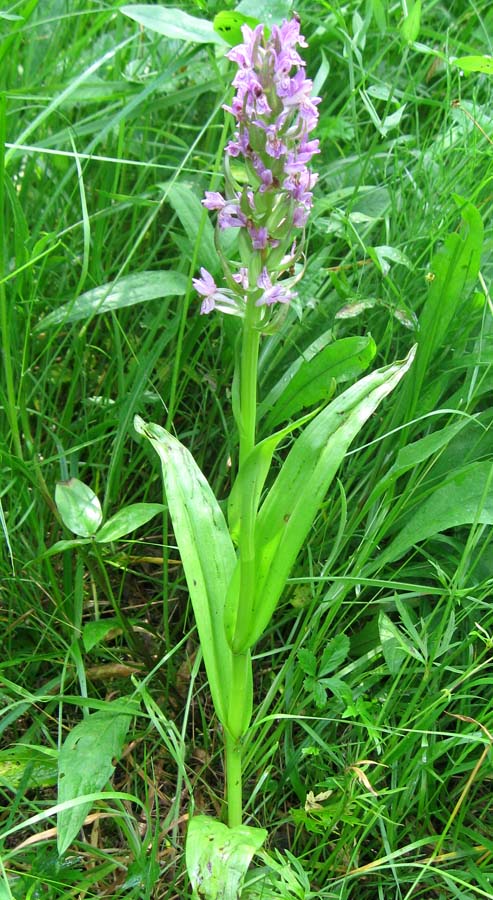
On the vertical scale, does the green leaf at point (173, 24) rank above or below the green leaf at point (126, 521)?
above

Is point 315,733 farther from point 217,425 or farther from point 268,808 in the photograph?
point 217,425

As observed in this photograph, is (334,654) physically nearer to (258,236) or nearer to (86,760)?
(86,760)

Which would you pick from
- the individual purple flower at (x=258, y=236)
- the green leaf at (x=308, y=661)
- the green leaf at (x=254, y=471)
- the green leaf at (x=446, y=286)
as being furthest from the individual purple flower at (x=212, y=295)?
the green leaf at (x=308, y=661)

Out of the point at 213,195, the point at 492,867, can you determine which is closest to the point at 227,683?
the point at 492,867

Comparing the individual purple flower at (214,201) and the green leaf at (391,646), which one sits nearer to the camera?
the individual purple flower at (214,201)

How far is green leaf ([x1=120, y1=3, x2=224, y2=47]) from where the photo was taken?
5.15 ft

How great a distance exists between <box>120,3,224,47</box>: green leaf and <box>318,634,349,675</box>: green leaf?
121 centimetres

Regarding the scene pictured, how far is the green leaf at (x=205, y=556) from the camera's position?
5.37 feet

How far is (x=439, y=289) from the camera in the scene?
1824mm

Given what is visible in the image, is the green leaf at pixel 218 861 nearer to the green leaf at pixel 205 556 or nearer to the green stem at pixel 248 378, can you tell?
the green leaf at pixel 205 556

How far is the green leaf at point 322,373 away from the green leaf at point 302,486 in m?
0.09

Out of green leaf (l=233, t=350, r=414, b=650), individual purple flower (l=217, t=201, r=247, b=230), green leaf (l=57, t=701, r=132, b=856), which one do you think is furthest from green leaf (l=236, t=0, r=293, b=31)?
green leaf (l=57, t=701, r=132, b=856)

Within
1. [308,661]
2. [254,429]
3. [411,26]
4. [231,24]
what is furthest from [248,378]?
[411,26]

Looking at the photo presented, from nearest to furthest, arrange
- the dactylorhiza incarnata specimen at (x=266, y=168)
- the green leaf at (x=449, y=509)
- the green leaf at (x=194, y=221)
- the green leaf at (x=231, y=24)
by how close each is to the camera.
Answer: the dactylorhiza incarnata specimen at (x=266, y=168) → the green leaf at (x=231, y=24) → the green leaf at (x=449, y=509) → the green leaf at (x=194, y=221)
